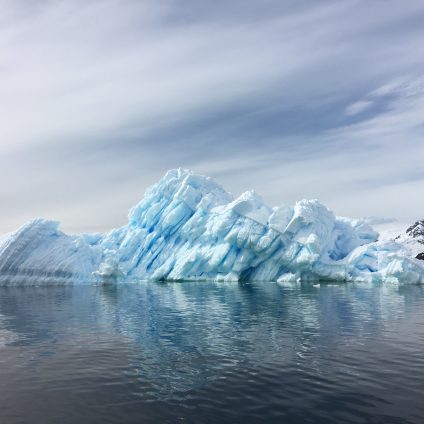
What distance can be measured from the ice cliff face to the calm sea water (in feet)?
86.6

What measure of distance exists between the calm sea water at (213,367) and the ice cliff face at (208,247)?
86.6 feet

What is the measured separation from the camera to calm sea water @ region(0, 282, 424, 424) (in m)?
9.99

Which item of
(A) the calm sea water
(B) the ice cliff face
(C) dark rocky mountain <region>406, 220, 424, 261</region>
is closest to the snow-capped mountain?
(C) dark rocky mountain <region>406, 220, 424, 261</region>

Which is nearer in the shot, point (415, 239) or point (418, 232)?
point (415, 239)

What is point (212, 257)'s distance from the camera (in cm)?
5625

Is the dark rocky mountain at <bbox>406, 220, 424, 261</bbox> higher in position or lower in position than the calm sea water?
higher

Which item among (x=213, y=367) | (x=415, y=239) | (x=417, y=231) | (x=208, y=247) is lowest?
(x=213, y=367)

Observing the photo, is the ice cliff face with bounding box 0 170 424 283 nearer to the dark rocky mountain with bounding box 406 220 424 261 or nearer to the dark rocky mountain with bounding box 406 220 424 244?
the dark rocky mountain with bounding box 406 220 424 261

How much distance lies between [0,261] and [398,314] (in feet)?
135

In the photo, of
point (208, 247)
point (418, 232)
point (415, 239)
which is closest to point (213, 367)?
point (208, 247)

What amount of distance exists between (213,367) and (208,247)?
43.5 metres

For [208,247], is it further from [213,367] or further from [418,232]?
[213,367]

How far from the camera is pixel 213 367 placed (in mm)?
13656

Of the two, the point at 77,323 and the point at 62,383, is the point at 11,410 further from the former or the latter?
the point at 77,323
